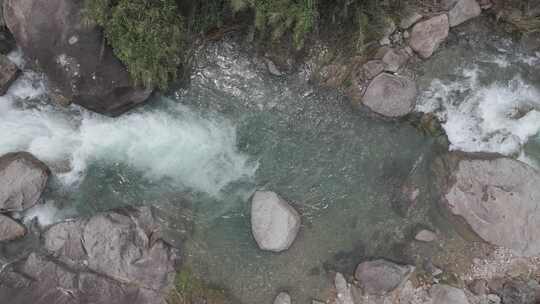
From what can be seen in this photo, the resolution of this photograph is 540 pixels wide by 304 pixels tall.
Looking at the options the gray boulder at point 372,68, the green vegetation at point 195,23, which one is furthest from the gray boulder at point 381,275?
the green vegetation at point 195,23

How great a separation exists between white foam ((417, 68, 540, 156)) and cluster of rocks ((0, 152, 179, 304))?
6.38m

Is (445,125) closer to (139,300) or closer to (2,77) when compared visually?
(139,300)

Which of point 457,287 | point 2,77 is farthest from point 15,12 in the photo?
point 457,287

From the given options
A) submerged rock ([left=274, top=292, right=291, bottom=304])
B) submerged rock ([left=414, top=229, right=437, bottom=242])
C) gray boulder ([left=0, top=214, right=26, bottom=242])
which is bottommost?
submerged rock ([left=274, top=292, right=291, bottom=304])

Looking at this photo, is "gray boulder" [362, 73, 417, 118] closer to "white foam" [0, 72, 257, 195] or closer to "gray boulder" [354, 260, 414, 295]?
"white foam" [0, 72, 257, 195]

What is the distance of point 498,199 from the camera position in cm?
743

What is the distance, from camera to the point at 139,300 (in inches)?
296

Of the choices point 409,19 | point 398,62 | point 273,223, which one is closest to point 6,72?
point 273,223

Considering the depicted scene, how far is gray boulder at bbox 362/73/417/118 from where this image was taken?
752cm

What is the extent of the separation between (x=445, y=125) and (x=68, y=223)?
778cm

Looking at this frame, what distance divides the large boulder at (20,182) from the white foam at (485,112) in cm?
774

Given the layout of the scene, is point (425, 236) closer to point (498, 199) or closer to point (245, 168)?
point (498, 199)

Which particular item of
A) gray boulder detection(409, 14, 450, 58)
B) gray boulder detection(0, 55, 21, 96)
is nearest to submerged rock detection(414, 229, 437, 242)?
gray boulder detection(409, 14, 450, 58)

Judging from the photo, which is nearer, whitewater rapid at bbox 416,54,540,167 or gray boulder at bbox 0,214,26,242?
gray boulder at bbox 0,214,26,242
